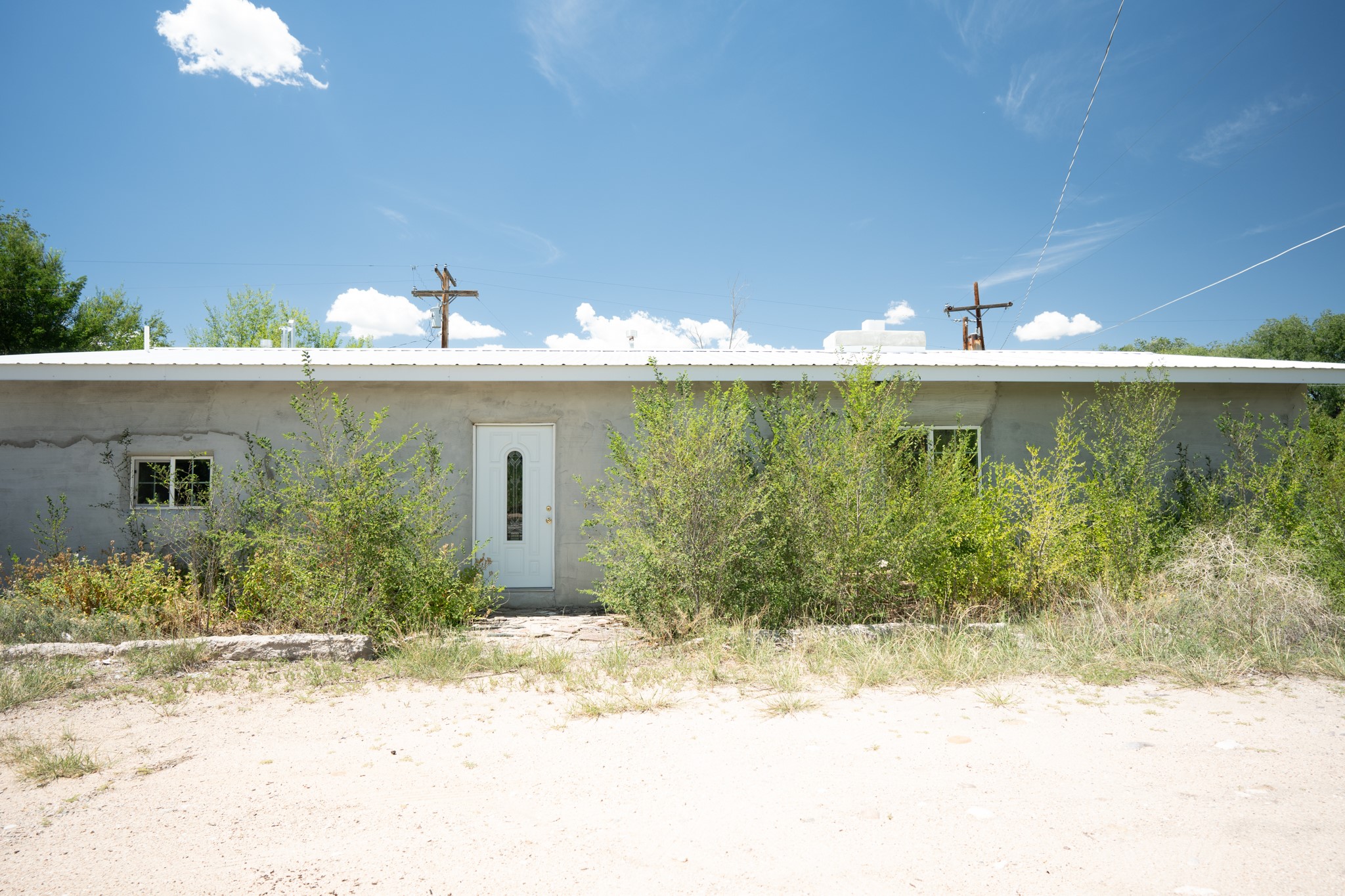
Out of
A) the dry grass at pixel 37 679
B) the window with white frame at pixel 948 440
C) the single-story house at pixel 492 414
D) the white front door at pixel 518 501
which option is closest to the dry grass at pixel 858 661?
the dry grass at pixel 37 679

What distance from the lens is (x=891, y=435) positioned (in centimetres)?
659

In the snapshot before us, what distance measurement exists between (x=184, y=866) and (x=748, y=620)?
167 inches

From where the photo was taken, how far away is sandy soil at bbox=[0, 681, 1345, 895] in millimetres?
2668

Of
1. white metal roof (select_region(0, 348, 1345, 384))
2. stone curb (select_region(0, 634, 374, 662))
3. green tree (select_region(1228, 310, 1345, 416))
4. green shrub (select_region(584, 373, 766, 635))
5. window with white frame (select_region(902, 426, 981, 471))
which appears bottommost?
stone curb (select_region(0, 634, 374, 662))

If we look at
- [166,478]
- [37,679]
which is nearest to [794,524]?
[37,679]

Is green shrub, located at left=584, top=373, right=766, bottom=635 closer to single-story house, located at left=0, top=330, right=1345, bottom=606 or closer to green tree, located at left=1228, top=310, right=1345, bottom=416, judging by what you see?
single-story house, located at left=0, top=330, right=1345, bottom=606

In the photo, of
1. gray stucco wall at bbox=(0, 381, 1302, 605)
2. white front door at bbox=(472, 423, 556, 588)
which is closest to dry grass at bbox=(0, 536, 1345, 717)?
white front door at bbox=(472, 423, 556, 588)

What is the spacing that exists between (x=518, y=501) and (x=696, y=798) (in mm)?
5425

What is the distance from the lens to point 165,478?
26.1 ft

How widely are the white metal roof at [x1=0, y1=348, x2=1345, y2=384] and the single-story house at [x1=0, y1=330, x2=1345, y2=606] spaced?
0.07 feet

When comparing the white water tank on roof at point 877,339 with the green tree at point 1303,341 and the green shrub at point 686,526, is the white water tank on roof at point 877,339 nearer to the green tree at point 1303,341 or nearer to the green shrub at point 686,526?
the green shrub at point 686,526

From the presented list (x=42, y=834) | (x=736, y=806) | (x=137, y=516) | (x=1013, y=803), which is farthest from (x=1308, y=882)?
A: (x=137, y=516)

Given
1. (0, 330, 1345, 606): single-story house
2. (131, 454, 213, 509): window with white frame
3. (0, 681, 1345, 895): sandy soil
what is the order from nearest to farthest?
(0, 681, 1345, 895): sandy soil → (0, 330, 1345, 606): single-story house → (131, 454, 213, 509): window with white frame

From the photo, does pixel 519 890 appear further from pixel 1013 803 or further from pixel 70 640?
pixel 70 640
